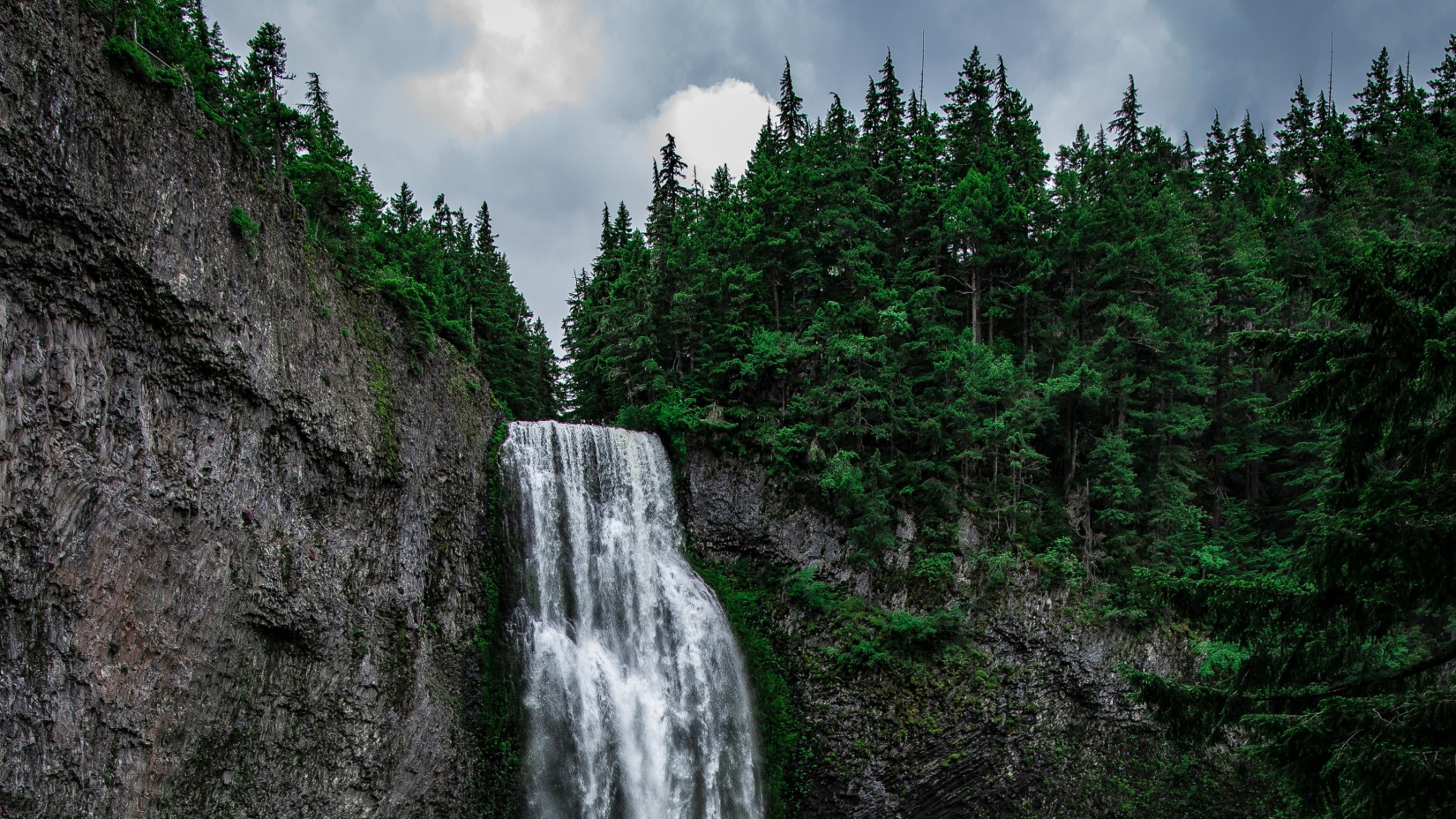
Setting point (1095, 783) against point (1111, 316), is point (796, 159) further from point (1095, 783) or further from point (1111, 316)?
point (1095, 783)

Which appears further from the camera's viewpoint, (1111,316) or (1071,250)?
(1071,250)

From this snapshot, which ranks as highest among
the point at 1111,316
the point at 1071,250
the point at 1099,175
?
the point at 1099,175

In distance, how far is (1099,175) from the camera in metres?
25.6

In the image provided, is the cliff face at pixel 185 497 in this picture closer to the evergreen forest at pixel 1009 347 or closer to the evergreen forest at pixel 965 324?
the evergreen forest at pixel 965 324

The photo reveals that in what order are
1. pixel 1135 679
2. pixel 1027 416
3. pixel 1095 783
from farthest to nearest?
1. pixel 1027 416
2. pixel 1095 783
3. pixel 1135 679

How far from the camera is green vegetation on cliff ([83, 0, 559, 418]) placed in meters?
14.6

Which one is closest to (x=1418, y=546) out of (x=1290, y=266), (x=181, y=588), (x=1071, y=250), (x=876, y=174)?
(x=181, y=588)

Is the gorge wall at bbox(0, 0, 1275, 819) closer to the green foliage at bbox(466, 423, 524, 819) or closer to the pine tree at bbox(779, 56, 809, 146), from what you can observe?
the green foliage at bbox(466, 423, 524, 819)

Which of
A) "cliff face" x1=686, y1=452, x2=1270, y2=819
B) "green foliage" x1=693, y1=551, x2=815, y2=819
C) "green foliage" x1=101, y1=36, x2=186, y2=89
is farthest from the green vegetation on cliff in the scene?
"cliff face" x1=686, y1=452, x2=1270, y2=819

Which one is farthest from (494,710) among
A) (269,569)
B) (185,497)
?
(185,497)

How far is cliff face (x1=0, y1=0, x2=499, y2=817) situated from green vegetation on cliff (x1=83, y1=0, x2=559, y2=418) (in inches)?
40.7

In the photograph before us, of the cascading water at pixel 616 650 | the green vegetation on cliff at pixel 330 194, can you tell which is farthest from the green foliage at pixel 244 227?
the cascading water at pixel 616 650

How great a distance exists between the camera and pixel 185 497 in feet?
35.5

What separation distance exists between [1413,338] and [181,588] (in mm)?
14592
